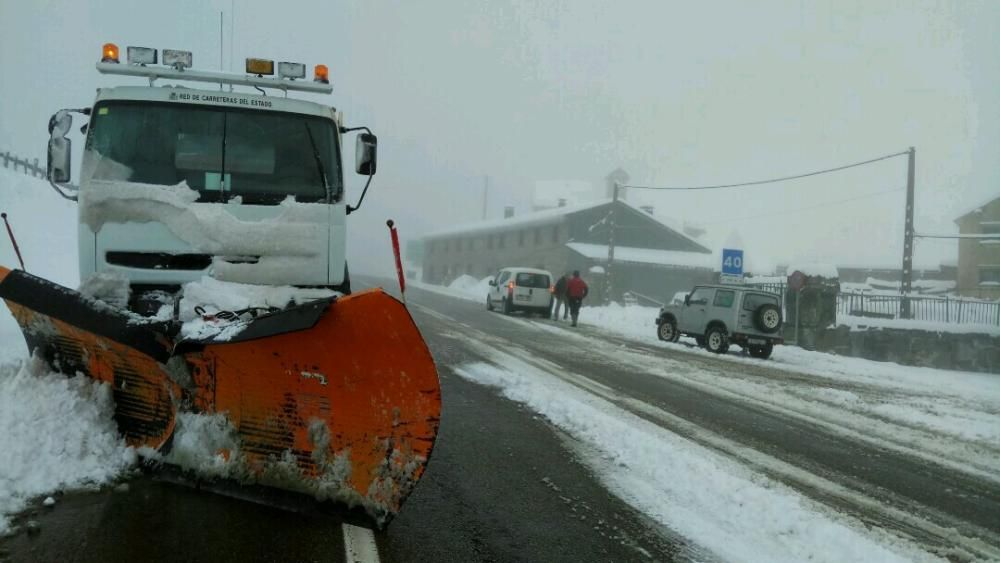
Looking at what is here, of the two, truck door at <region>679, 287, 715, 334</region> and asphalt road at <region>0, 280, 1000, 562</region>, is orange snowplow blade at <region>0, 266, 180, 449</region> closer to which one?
asphalt road at <region>0, 280, 1000, 562</region>

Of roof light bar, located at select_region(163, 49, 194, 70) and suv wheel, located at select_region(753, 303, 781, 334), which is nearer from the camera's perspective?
roof light bar, located at select_region(163, 49, 194, 70)

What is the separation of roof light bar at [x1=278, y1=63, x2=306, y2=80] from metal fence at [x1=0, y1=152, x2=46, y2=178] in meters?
31.3

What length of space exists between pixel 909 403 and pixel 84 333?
33.5 ft

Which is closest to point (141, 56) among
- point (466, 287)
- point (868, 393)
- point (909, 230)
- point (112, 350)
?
point (112, 350)

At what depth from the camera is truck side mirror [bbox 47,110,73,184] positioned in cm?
529

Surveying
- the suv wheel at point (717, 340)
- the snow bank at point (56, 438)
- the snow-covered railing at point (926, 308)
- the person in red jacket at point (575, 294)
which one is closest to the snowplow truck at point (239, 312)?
the snow bank at point (56, 438)

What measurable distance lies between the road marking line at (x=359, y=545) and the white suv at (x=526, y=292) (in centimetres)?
1997

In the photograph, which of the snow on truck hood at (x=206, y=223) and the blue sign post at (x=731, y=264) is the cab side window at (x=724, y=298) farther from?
the snow on truck hood at (x=206, y=223)

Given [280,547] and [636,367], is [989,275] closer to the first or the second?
[636,367]

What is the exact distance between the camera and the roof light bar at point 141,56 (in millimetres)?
5988

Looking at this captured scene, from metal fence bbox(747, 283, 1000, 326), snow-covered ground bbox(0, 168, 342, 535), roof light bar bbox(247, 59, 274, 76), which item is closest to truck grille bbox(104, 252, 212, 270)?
snow-covered ground bbox(0, 168, 342, 535)

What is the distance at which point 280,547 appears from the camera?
3.31 metres

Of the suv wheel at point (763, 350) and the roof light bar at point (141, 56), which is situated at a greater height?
the roof light bar at point (141, 56)

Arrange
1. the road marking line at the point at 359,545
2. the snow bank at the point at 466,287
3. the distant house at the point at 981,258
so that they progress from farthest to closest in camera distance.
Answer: the snow bank at the point at 466,287, the distant house at the point at 981,258, the road marking line at the point at 359,545
